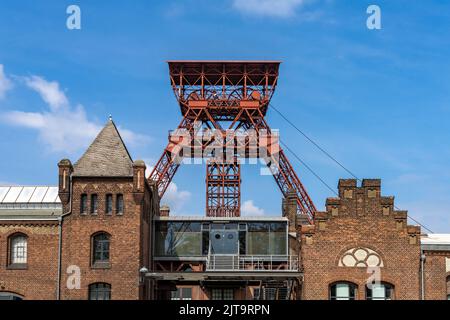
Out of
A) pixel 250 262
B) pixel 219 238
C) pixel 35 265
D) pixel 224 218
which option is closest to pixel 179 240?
pixel 219 238

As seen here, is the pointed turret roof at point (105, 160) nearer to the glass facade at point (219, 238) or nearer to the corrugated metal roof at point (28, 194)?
the corrugated metal roof at point (28, 194)

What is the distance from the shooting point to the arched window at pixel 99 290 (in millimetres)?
36219

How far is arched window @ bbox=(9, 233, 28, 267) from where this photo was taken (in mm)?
37250

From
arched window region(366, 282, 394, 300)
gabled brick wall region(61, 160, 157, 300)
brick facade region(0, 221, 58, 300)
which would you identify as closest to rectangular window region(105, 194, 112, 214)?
gabled brick wall region(61, 160, 157, 300)

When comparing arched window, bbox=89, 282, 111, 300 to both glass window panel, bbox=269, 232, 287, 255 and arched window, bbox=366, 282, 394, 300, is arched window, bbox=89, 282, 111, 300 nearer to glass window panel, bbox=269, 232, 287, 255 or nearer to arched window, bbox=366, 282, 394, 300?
glass window panel, bbox=269, 232, 287, 255

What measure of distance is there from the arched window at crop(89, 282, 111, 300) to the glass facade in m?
6.06

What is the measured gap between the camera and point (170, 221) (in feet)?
139

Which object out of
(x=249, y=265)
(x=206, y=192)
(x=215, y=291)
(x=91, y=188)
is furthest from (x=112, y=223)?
(x=206, y=192)

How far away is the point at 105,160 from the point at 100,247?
460cm

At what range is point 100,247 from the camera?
121 feet

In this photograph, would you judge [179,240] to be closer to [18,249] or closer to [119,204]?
[119,204]

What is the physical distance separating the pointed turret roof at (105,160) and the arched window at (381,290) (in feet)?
43.3

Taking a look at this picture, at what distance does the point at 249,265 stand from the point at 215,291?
567 cm

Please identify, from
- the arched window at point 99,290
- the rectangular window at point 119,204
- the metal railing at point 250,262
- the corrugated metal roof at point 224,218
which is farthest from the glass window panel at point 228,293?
the rectangular window at point 119,204
